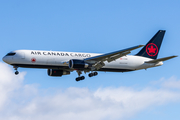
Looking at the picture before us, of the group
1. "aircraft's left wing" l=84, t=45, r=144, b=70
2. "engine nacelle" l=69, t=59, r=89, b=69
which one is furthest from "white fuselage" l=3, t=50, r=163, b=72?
"aircraft's left wing" l=84, t=45, r=144, b=70

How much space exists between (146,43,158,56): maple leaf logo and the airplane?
1894 mm

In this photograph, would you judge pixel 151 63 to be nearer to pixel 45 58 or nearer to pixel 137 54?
pixel 137 54

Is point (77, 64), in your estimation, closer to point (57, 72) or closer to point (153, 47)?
point (57, 72)

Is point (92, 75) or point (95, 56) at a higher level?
point (95, 56)

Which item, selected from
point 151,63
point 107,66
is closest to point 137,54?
point 151,63

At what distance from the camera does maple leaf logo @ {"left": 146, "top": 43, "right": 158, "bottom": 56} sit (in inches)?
2553

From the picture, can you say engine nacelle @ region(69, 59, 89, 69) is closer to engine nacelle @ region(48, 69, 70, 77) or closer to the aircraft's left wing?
the aircraft's left wing

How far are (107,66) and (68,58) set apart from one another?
731 centimetres

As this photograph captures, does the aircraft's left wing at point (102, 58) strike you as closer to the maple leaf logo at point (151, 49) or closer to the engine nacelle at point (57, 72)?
the engine nacelle at point (57, 72)

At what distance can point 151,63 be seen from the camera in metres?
62.4

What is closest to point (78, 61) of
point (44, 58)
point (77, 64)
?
point (77, 64)

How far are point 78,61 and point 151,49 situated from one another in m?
16.9

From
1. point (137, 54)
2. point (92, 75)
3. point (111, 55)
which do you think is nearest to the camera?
point (111, 55)

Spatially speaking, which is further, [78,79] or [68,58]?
[78,79]
